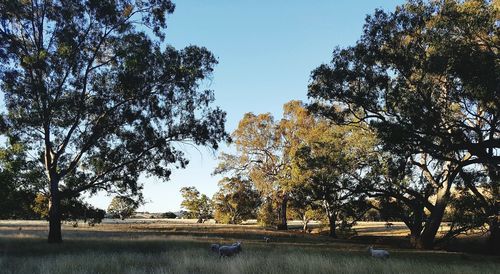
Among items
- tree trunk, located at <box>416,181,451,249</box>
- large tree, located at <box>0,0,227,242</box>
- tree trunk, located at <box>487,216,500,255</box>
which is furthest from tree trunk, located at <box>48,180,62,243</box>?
tree trunk, located at <box>487,216,500,255</box>

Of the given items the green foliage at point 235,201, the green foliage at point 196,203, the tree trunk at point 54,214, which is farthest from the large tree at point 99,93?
the green foliage at point 196,203

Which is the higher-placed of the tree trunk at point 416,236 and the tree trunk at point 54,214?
the tree trunk at point 54,214

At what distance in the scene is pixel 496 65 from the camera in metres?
19.9

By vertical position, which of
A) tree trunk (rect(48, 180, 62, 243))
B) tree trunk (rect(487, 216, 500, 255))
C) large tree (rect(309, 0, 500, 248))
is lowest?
tree trunk (rect(487, 216, 500, 255))

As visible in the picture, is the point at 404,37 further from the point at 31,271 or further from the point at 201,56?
the point at 31,271

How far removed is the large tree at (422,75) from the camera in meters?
21.3

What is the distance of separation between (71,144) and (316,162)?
18.1 meters

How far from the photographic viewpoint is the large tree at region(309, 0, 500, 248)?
2133 centimetres

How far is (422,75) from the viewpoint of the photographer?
22.7 m

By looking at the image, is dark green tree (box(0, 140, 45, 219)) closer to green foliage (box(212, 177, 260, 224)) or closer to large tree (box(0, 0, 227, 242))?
large tree (box(0, 0, 227, 242))

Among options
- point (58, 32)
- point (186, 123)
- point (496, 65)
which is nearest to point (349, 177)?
point (186, 123)

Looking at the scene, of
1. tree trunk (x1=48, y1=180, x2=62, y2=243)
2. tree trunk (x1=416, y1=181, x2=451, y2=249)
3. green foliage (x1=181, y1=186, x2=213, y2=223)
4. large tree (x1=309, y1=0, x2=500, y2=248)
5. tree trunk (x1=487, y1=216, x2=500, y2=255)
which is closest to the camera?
large tree (x1=309, y1=0, x2=500, y2=248)

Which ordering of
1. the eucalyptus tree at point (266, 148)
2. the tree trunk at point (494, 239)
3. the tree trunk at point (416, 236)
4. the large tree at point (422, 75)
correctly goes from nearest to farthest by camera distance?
the large tree at point (422, 75), the tree trunk at point (494, 239), the tree trunk at point (416, 236), the eucalyptus tree at point (266, 148)

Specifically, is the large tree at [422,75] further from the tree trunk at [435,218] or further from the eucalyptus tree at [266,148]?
the eucalyptus tree at [266,148]
